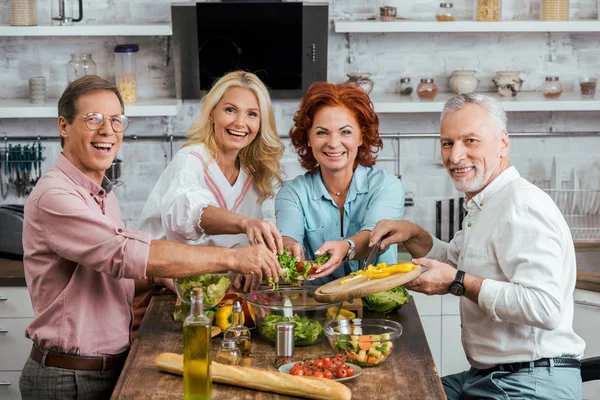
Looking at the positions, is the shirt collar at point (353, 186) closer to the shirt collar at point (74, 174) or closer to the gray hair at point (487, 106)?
the gray hair at point (487, 106)

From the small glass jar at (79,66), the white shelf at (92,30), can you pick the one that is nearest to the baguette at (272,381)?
the white shelf at (92,30)

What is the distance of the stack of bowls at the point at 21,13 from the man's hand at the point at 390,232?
7.97 feet

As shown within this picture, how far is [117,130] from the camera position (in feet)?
9.27

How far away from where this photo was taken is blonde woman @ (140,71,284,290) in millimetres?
3574

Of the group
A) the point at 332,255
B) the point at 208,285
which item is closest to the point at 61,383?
the point at 208,285

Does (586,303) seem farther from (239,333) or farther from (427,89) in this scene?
(239,333)

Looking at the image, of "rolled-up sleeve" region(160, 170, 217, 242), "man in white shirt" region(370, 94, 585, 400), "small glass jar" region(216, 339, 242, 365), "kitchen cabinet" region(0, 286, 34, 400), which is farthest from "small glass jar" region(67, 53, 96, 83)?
"small glass jar" region(216, 339, 242, 365)

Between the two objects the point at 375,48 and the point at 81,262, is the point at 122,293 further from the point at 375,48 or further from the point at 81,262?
the point at 375,48

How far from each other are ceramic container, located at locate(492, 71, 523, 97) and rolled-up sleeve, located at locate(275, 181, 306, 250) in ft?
5.82

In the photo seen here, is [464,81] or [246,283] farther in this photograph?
[464,81]

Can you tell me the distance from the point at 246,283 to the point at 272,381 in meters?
0.70

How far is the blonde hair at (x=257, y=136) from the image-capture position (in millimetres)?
3773

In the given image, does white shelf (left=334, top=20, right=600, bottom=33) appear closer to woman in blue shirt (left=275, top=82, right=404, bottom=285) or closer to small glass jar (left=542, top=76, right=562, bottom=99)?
small glass jar (left=542, top=76, right=562, bottom=99)

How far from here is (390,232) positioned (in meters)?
3.28
